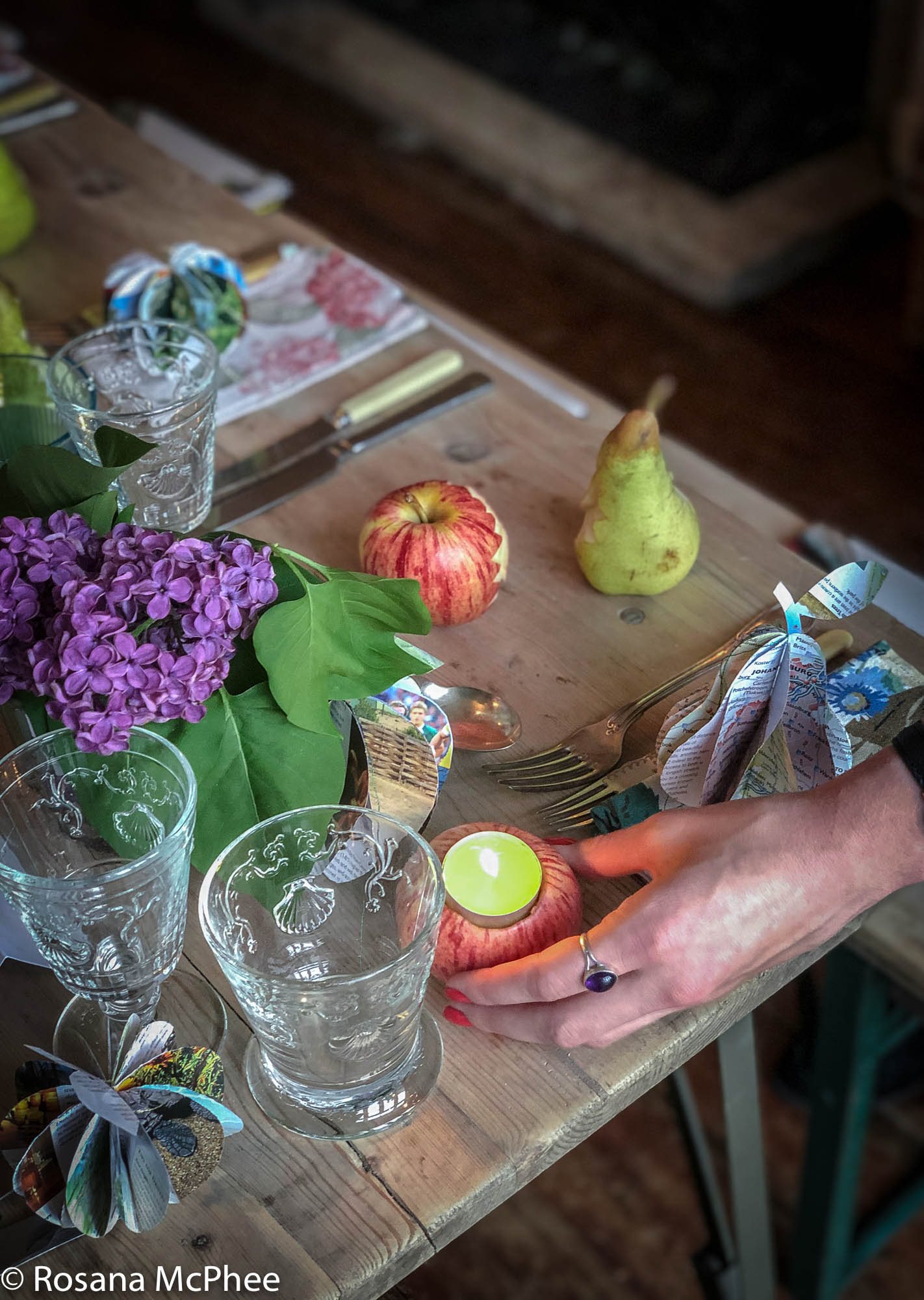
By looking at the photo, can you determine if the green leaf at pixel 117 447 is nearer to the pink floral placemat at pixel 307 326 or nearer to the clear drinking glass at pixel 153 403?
the clear drinking glass at pixel 153 403


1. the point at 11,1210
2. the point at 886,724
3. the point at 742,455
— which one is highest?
the point at 886,724

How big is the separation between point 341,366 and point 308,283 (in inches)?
5.6

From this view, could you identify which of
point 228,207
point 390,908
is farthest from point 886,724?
point 228,207

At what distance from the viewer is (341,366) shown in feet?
3.71

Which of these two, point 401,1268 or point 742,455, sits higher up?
point 401,1268

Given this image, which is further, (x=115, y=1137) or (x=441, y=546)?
(x=441, y=546)

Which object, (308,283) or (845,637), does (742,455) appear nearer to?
(308,283)

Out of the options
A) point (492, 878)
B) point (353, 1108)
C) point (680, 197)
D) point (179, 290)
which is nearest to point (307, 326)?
point (179, 290)

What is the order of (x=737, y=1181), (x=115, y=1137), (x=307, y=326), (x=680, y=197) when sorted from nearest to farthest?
1. (x=115, y=1137)
2. (x=737, y=1181)
3. (x=307, y=326)
4. (x=680, y=197)

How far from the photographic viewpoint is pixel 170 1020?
2.19ft

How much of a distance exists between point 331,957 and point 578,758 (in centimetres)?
21

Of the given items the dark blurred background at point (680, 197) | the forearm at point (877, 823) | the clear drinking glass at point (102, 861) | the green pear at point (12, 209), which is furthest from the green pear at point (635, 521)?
the dark blurred background at point (680, 197)

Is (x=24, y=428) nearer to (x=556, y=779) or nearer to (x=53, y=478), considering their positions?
(x=53, y=478)

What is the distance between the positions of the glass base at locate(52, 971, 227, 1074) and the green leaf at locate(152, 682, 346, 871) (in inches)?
2.8
